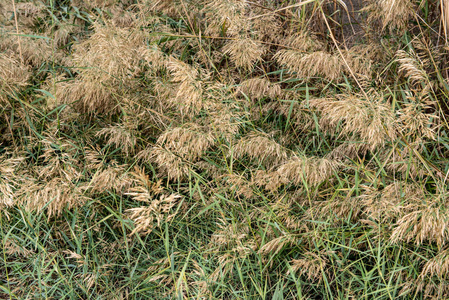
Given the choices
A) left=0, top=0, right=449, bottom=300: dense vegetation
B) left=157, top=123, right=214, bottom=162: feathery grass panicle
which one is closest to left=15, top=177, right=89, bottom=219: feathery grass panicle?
left=0, top=0, right=449, bottom=300: dense vegetation

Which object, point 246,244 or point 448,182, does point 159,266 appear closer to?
point 246,244

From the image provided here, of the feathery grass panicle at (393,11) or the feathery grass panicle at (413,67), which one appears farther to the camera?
the feathery grass panicle at (393,11)

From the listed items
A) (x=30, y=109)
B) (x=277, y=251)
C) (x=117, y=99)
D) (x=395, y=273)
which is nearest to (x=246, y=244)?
(x=277, y=251)

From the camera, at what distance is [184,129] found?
2.25 m

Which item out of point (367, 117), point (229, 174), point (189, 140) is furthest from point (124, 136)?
point (367, 117)

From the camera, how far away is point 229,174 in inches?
86.7

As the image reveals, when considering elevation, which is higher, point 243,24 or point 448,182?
point 243,24

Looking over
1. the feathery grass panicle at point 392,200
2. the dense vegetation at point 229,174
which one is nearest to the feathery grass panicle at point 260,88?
the dense vegetation at point 229,174

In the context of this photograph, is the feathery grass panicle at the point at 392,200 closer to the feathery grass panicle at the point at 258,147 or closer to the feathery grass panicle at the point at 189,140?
the feathery grass panicle at the point at 258,147

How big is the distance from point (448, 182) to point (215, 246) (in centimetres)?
114

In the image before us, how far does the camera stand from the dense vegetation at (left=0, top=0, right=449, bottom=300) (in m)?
2.07

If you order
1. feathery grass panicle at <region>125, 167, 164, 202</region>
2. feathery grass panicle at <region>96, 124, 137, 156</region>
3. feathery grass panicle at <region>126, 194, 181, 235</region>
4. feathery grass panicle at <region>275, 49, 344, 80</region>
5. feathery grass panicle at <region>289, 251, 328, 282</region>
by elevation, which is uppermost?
feathery grass panicle at <region>275, 49, 344, 80</region>

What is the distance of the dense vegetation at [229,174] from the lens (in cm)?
207

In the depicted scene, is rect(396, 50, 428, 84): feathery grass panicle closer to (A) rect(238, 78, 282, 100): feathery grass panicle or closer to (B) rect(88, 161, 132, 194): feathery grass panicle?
(A) rect(238, 78, 282, 100): feathery grass panicle
